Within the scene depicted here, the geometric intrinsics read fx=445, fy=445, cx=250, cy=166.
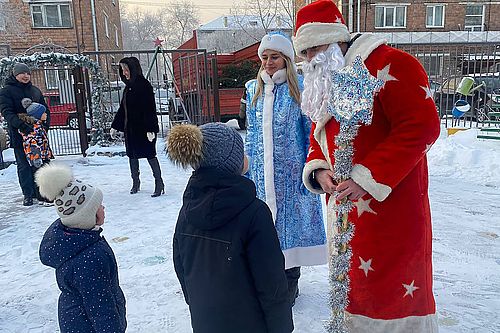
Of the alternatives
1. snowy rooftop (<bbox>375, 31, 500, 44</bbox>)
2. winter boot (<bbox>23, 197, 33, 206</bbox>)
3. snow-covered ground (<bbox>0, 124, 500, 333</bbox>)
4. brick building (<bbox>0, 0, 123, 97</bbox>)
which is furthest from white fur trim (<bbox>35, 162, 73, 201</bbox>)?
snowy rooftop (<bbox>375, 31, 500, 44</bbox>)

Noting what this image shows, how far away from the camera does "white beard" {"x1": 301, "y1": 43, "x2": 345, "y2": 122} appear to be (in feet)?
6.44

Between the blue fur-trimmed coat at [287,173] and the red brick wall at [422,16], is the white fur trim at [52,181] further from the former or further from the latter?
the red brick wall at [422,16]

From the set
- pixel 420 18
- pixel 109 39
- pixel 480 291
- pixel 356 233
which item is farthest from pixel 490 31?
pixel 356 233

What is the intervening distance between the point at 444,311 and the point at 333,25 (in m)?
2.16

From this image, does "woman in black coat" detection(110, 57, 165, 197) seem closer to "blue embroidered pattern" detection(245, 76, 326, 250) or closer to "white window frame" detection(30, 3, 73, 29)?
"blue embroidered pattern" detection(245, 76, 326, 250)

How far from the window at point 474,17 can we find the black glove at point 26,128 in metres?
24.7

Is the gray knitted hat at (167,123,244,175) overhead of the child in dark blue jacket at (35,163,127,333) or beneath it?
overhead

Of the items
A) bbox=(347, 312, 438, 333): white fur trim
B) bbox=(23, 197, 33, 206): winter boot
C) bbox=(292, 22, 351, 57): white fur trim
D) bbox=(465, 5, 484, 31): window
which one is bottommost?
bbox=(23, 197, 33, 206): winter boot

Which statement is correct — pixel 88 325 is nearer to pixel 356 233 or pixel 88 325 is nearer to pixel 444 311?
pixel 356 233

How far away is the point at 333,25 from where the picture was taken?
6.51 feet

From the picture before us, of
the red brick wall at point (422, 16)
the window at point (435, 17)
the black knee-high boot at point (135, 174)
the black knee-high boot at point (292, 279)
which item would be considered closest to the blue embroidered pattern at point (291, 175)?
the black knee-high boot at point (292, 279)

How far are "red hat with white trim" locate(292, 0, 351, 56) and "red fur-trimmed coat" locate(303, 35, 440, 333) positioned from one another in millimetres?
92

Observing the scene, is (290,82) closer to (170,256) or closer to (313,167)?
(313,167)

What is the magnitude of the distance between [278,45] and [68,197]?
1647mm
